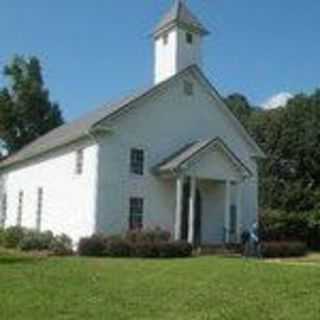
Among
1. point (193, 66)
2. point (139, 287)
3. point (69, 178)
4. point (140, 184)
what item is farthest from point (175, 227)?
point (139, 287)

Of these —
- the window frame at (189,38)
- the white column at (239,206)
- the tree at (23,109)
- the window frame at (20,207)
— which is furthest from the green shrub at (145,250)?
the tree at (23,109)

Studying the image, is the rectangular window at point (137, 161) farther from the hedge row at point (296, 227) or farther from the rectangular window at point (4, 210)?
the rectangular window at point (4, 210)

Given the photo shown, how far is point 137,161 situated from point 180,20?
28.6 feet

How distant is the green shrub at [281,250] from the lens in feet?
112

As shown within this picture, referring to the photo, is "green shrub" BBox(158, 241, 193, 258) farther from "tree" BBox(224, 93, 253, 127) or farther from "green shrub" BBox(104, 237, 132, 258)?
"tree" BBox(224, 93, 253, 127)

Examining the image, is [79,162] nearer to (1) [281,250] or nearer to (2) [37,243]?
(2) [37,243]

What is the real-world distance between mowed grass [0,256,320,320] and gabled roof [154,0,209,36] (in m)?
19.9

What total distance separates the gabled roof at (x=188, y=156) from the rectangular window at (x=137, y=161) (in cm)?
68

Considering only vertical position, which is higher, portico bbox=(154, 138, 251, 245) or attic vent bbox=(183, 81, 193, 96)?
attic vent bbox=(183, 81, 193, 96)

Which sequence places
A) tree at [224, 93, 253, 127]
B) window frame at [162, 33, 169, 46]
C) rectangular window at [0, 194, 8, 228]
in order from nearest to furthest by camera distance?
window frame at [162, 33, 169, 46]
rectangular window at [0, 194, 8, 228]
tree at [224, 93, 253, 127]

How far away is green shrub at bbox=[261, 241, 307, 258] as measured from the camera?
34.2m

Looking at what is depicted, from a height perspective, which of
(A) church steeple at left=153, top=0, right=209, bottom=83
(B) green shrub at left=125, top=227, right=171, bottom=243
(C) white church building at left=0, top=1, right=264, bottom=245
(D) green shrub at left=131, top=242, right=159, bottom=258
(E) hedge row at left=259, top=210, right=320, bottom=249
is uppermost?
(A) church steeple at left=153, top=0, right=209, bottom=83

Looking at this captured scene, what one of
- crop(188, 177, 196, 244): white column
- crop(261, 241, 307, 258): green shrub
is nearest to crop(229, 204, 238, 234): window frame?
crop(188, 177, 196, 244): white column

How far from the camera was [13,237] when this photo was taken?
3853 cm
